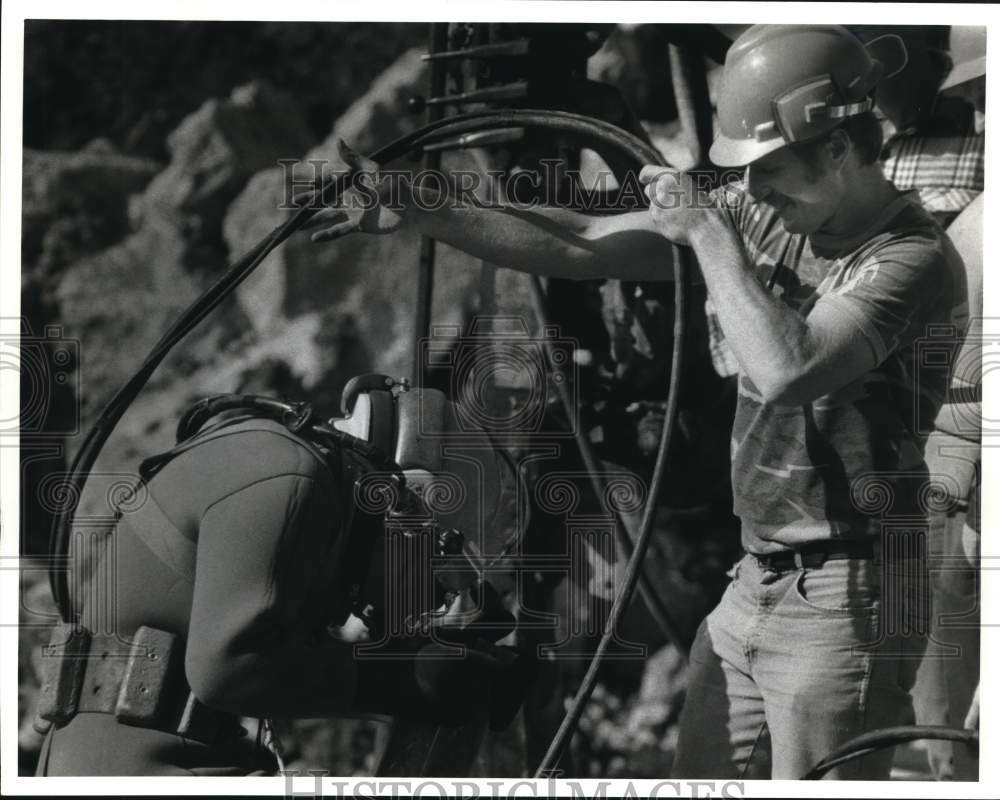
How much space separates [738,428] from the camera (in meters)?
2.48

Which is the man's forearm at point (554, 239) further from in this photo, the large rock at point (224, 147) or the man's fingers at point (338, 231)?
the large rock at point (224, 147)

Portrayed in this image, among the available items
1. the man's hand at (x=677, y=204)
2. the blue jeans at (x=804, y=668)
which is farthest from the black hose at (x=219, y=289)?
the blue jeans at (x=804, y=668)

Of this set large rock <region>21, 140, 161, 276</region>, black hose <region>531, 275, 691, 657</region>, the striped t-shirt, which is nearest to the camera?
the striped t-shirt

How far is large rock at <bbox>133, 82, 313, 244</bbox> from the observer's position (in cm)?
438

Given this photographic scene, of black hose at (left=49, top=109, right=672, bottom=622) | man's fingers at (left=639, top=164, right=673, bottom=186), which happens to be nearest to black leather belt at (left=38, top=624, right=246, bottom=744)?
black hose at (left=49, top=109, right=672, bottom=622)

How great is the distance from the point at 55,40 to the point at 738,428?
1.98m

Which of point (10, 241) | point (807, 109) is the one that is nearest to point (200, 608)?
point (10, 241)

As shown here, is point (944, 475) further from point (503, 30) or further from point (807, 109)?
point (503, 30)

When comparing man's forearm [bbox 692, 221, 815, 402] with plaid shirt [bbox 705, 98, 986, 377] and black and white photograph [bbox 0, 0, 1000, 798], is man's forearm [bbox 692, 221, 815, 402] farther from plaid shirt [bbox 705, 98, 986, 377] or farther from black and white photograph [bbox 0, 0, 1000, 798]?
plaid shirt [bbox 705, 98, 986, 377]

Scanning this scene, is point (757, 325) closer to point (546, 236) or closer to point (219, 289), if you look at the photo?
point (546, 236)

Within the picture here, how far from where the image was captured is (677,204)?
2.32 m

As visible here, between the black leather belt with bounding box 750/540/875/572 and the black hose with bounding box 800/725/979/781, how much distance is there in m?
0.31

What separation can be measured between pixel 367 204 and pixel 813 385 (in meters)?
0.92

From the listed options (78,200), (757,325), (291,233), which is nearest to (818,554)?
(757,325)
